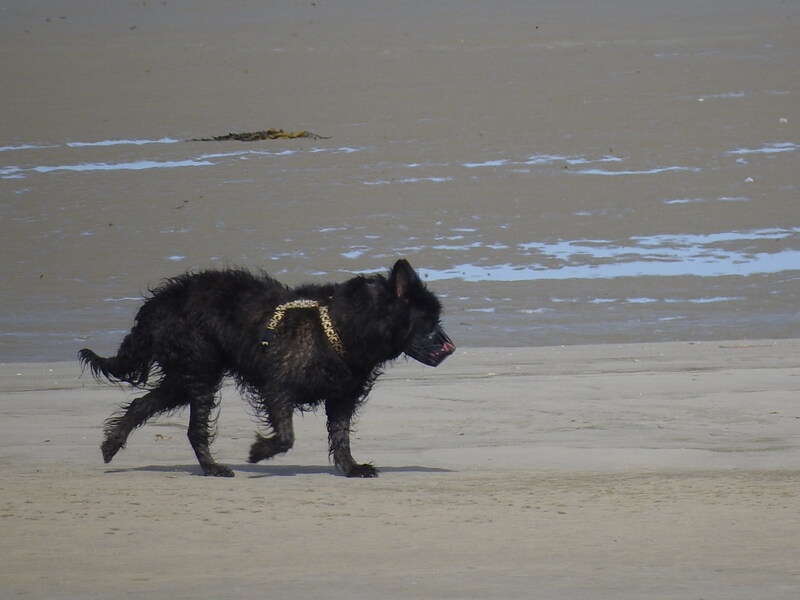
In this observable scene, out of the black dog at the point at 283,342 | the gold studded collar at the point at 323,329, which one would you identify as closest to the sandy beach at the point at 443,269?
the black dog at the point at 283,342

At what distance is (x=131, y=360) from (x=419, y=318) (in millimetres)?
1596

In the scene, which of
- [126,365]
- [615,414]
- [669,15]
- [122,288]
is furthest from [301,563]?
[669,15]

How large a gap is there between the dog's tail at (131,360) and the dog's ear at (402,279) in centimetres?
136

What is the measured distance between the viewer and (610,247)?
49.6 ft

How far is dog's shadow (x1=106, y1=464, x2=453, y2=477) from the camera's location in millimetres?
7562

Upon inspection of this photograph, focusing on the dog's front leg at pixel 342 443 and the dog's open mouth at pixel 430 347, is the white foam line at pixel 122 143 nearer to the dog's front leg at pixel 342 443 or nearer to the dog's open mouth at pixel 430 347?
the dog's front leg at pixel 342 443

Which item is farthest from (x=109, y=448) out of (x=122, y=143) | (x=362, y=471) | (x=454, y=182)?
(x=122, y=143)

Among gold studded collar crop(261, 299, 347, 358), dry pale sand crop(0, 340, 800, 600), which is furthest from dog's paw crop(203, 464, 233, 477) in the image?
gold studded collar crop(261, 299, 347, 358)

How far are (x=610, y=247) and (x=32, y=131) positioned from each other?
9274 mm

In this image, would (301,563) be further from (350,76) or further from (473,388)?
(350,76)

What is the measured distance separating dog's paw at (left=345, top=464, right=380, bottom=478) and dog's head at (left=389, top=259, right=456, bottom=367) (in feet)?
1.93

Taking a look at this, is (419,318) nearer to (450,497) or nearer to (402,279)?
(402,279)

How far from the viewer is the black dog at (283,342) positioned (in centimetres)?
751

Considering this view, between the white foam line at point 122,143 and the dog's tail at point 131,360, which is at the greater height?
the white foam line at point 122,143
